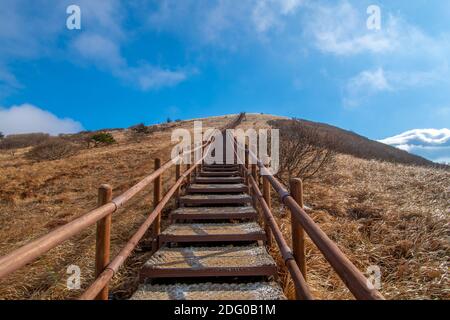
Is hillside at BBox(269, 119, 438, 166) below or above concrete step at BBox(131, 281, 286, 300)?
above

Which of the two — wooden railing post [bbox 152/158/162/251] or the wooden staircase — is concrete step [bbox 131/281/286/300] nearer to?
the wooden staircase

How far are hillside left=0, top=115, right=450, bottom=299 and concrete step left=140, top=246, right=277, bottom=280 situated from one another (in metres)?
0.34

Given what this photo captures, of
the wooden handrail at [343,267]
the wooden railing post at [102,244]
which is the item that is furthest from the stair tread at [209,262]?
the wooden handrail at [343,267]

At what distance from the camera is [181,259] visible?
11.6 ft

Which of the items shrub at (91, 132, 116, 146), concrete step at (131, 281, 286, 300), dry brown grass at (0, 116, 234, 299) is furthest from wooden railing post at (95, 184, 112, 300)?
shrub at (91, 132, 116, 146)

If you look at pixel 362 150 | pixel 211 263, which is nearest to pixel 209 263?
pixel 211 263

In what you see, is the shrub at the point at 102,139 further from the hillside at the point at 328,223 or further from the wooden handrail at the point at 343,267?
the wooden handrail at the point at 343,267

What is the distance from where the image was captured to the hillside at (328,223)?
11.9 ft

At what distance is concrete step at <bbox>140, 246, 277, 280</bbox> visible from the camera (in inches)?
127

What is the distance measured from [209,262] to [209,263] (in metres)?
0.03

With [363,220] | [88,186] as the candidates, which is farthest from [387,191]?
[88,186]

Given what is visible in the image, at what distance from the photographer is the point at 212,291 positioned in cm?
299
